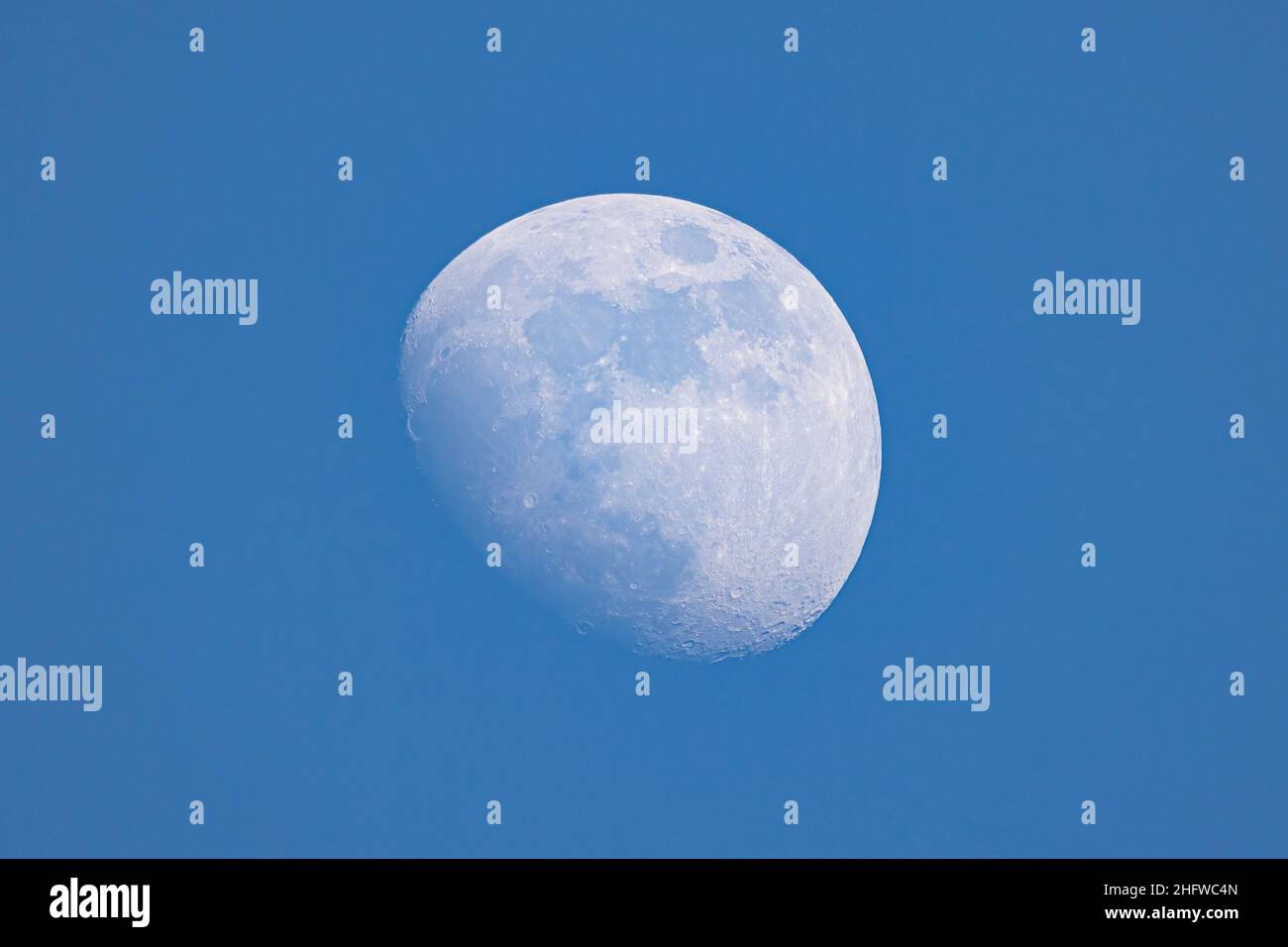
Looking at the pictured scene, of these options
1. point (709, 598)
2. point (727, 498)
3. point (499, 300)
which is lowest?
point (709, 598)

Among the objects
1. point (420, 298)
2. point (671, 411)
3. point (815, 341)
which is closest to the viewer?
point (671, 411)

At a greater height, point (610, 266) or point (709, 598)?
point (610, 266)

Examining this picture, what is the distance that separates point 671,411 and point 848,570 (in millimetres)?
3428

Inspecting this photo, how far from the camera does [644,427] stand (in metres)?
14.8

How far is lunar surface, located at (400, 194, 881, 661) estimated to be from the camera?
49.1 ft

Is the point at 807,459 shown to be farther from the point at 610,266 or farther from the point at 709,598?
the point at 610,266

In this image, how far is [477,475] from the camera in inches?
605

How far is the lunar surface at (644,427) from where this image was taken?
15.0 meters

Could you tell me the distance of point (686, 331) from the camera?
15.2 meters

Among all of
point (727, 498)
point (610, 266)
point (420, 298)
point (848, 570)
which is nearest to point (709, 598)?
point (727, 498)

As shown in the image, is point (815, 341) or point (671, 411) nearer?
point (671, 411)

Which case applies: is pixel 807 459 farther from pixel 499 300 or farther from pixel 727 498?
pixel 499 300

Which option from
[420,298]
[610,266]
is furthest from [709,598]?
[420,298]

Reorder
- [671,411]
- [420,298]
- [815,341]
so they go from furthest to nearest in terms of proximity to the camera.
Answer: [420,298] < [815,341] < [671,411]
